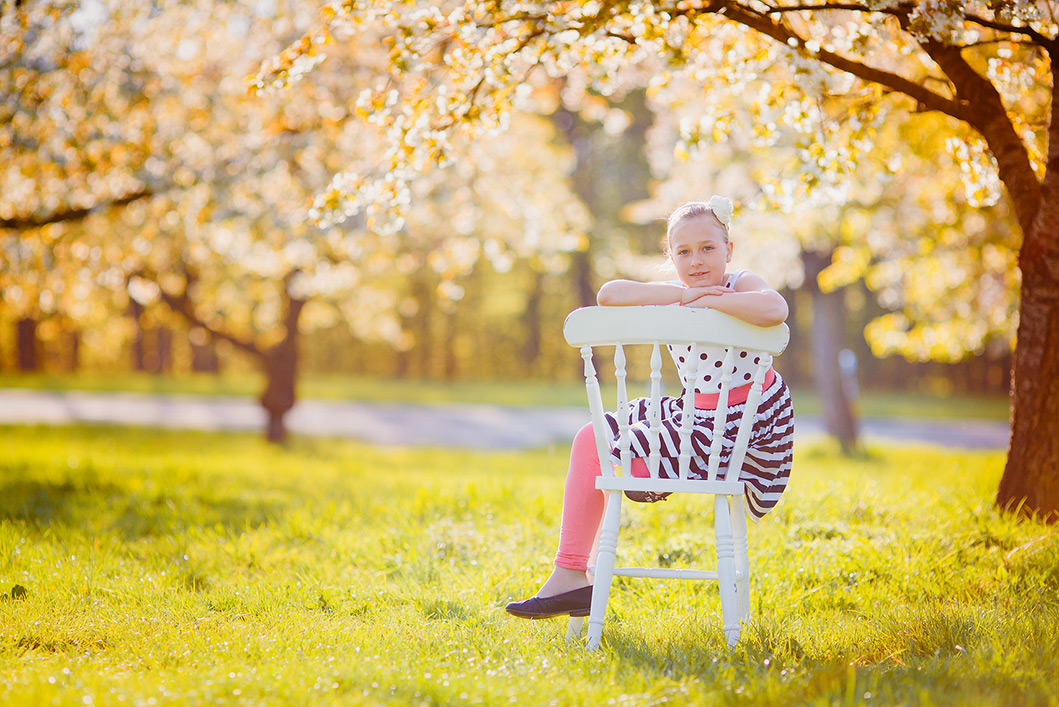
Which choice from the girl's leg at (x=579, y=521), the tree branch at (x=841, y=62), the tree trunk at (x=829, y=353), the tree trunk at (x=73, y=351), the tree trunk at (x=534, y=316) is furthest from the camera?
the tree trunk at (x=73, y=351)

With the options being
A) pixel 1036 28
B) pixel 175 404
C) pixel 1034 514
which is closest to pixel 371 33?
pixel 1036 28

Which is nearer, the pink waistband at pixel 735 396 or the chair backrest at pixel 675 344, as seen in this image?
the chair backrest at pixel 675 344

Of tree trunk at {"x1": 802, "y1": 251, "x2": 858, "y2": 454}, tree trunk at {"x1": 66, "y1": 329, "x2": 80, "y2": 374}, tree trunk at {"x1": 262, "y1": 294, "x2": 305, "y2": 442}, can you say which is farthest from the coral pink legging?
tree trunk at {"x1": 66, "y1": 329, "x2": 80, "y2": 374}

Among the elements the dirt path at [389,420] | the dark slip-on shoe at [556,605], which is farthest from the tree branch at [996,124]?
the dirt path at [389,420]

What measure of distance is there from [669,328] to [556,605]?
108 centimetres

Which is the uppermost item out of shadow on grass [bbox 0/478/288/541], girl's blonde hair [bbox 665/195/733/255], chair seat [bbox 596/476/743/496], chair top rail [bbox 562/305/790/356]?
girl's blonde hair [bbox 665/195/733/255]

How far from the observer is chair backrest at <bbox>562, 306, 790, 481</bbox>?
9.19ft

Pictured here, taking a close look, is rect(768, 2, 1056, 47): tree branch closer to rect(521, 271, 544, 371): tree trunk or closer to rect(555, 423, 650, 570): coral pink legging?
rect(555, 423, 650, 570): coral pink legging

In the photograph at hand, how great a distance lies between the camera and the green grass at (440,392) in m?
20.2

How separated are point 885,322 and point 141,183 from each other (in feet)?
24.6

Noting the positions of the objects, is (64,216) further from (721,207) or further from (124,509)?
(721,207)

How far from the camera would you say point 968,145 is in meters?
4.49

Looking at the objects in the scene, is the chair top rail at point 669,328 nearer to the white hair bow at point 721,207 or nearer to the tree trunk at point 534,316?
the white hair bow at point 721,207

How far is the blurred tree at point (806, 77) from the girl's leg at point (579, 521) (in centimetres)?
179
